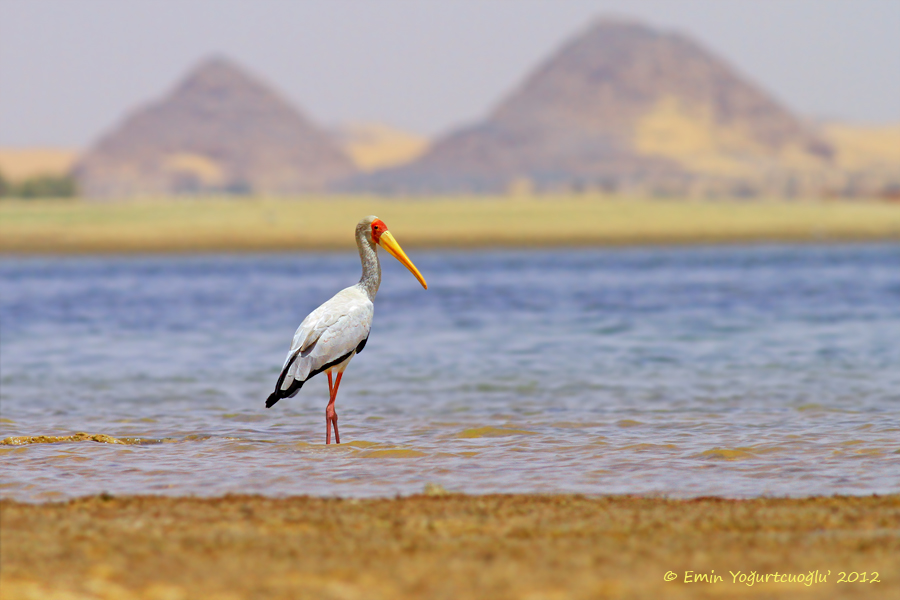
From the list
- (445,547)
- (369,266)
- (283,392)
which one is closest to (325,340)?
(283,392)

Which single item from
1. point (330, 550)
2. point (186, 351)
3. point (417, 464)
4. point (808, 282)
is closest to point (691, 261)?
point (808, 282)

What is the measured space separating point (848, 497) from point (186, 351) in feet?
41.0

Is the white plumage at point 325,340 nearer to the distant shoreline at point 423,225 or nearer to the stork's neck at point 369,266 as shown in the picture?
the stork's neck at point 369,266

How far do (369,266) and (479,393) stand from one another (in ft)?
9.96

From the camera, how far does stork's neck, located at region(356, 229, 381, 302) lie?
34.1 ft

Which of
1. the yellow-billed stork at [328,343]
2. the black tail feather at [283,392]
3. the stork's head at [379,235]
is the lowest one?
the black tail feather at [283,392]

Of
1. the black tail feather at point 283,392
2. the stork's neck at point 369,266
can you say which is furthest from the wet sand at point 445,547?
the stork's neck at point 369,266

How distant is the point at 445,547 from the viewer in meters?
5.45

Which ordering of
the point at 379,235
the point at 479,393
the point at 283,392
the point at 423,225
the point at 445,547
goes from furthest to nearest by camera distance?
the point at 423,225, the point at 479,393, the point at 379,235, the point at 283,392, the point at 445,547

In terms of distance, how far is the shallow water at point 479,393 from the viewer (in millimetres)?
8242

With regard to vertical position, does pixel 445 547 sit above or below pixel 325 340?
below

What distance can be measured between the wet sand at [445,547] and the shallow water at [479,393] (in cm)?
107

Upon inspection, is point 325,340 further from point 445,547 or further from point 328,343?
point 445,547

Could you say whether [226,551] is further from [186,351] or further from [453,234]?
[453,234]
